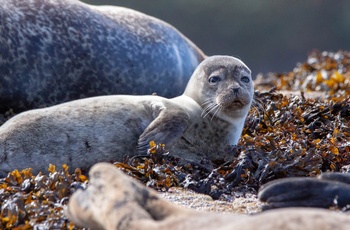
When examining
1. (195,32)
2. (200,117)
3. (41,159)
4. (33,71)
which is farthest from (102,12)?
(195,32)

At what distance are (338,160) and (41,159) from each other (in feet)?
5.38

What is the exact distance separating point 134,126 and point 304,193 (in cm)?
183

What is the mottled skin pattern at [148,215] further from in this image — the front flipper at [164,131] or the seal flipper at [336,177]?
the front flipper at [164,131]

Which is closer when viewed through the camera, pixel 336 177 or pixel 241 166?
pixel 336 177

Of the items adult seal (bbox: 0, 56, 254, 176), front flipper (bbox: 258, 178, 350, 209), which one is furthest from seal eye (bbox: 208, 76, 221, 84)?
front flipper (bbox: 258, 178, 350, 209)

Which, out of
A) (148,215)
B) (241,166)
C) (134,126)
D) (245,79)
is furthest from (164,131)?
(148,215)

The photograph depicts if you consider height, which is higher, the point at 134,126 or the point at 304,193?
the point at 304,193

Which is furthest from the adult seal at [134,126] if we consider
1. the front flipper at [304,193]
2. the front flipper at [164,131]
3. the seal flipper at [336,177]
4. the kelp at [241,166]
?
the front flipper at [304,193]

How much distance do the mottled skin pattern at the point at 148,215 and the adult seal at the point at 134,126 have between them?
1.60 metres

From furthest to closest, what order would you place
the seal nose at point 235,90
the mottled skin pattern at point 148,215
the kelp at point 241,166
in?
the seal nose at point 235,90 → the kelp at point 241,166 → the mottled skin pattern at point 148,215

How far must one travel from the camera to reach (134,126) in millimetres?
4922

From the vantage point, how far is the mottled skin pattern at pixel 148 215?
8.20 ft

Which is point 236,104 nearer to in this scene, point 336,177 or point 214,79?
point 214,79

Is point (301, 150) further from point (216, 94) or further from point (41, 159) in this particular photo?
point (41, 159)
